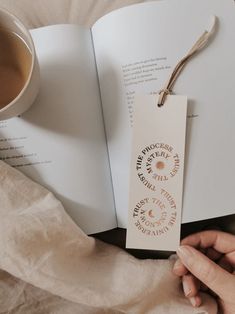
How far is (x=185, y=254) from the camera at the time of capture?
0.46 m

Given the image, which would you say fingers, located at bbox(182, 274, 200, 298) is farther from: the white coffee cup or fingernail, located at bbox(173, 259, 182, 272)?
the white coffee cup

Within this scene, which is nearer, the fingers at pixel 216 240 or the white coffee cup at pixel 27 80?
the white coffee cup at pixel 27 80

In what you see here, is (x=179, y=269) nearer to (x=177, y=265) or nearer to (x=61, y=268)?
(x=177, y=265)

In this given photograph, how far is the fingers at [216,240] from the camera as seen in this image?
505 millimetres

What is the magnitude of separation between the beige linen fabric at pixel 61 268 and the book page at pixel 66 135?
26 millimetres

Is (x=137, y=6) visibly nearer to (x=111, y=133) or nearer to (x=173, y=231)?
(x=111, y=133)

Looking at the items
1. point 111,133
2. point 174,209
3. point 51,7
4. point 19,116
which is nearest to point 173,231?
point 174,209

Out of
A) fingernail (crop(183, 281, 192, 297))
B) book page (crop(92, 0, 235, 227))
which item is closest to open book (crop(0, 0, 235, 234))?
book page (crop(92, 0, 235, 227))

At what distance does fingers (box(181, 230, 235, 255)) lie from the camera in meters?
0.51

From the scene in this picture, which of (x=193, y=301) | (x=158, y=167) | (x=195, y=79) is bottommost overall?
(x=193, y=301)

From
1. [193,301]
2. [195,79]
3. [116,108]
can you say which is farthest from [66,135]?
[193,301]

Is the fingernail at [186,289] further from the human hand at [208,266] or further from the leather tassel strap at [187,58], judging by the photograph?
the leather tassel strap at [187,58]

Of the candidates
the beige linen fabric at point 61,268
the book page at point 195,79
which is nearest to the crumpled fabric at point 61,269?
the beige linen fabric at point 61,268

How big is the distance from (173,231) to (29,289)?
8.7 inches
